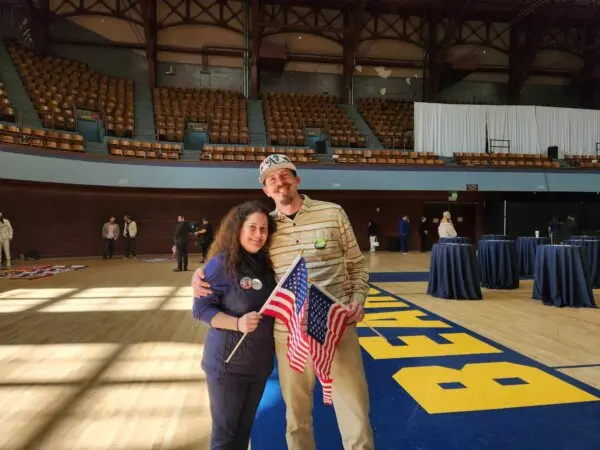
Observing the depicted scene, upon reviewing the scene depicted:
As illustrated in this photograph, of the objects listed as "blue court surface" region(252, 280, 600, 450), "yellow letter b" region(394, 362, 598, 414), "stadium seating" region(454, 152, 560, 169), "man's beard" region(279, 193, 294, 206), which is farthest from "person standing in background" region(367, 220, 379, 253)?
"man's beard" region(279, 193, 294, 206)

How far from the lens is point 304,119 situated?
19.6m

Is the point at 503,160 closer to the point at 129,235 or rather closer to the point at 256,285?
the point at 129,235

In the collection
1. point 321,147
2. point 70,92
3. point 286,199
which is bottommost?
point 286,199

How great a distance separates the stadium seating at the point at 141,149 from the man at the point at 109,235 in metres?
2.39

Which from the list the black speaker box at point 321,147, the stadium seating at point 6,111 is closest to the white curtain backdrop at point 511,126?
the black speaker box at point 321,147

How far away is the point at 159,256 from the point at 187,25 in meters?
11.9

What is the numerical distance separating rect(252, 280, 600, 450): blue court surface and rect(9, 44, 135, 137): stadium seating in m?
15.0

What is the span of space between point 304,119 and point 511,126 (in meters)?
9.77

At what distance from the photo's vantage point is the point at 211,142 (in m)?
17.2

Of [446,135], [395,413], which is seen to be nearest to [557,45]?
[446,135]

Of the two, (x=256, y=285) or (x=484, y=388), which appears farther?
(x=484, y=388)

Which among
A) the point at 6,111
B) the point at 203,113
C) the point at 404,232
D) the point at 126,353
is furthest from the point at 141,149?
the point at 126,353

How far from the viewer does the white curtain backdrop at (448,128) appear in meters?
19.1

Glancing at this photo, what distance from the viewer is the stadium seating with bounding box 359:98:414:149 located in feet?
63.5
